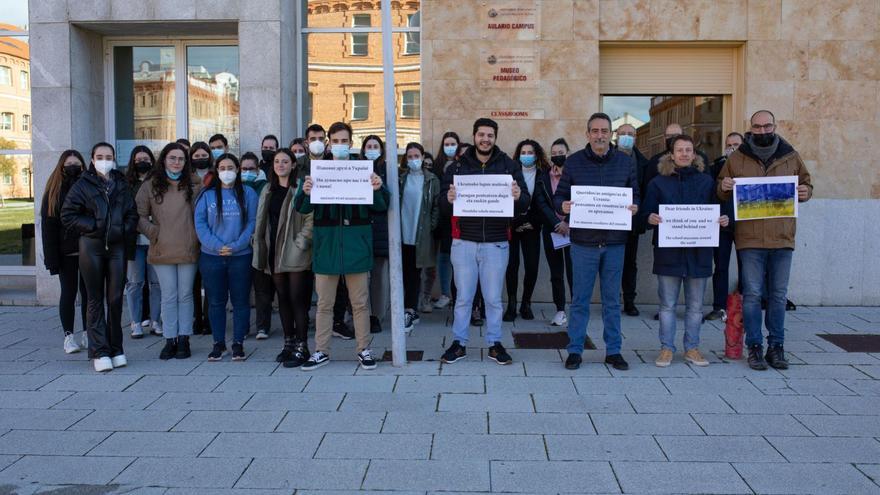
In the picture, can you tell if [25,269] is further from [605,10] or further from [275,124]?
[605,10]

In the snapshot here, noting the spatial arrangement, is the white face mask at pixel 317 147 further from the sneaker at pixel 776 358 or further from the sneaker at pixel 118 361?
the sneaker at pixel 776 358

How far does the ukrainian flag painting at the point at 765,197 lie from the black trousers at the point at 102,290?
542 cm

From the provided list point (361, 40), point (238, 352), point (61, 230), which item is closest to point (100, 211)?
point (61, 230)

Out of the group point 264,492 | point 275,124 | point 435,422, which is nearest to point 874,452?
point 435,422

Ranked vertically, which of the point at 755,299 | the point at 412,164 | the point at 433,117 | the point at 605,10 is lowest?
the point at 755,299

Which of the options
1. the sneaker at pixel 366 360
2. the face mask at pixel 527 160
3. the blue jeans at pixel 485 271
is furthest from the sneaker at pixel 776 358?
the sneaker at pixel 366 360

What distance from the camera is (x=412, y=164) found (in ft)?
27.6

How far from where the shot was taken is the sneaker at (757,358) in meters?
6.58

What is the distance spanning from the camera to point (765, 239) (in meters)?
6.57

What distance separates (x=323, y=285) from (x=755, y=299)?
3.74 meters

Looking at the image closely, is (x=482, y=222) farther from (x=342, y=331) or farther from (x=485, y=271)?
(x=342, y=331)

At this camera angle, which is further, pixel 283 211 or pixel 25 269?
pixel 25 269

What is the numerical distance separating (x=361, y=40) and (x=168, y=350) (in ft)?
18.0

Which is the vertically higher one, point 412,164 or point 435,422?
point 412,164
